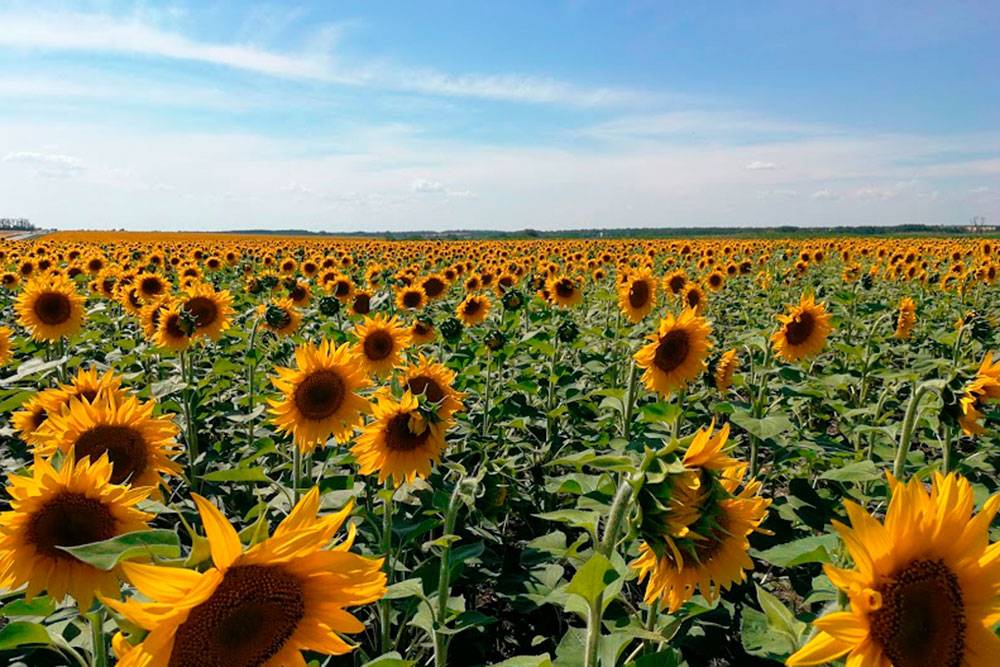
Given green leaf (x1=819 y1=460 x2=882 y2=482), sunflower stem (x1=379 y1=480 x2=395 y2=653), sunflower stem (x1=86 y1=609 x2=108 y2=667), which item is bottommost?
sunflower stem (x1=379 y1=480 x2=395 y2=653)

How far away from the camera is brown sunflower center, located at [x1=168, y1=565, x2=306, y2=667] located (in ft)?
4.12

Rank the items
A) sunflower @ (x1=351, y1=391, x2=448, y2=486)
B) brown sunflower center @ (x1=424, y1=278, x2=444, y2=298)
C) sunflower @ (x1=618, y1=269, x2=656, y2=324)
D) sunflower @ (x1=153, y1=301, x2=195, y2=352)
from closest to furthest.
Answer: sunflower @ (x1=351, y1=391, x2=448, y2=486) → sunflower @ (x1=153, y1=301, x2=195, y2=352) → sunflower @ (x1=618, y1=269, x2=656, y2=324) → brown sunflower center @ (x1=424, y1=278, x2=444, y2=298)

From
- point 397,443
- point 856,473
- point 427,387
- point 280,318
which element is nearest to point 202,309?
point 280,318

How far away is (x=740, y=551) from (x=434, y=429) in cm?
179

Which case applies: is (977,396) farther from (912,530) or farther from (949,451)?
(912,530)

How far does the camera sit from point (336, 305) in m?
7.41

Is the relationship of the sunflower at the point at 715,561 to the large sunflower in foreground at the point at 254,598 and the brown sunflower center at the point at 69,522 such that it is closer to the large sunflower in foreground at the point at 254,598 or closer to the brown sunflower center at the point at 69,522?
the large sunflower in foreground at the point at 254,598

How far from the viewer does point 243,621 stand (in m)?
1.30

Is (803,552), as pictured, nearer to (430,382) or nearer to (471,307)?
(430,382)

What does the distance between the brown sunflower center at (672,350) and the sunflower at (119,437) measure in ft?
10.0

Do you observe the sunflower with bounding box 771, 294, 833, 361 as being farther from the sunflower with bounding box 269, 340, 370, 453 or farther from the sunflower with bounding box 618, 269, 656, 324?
the sunflower with bounding box 269, 340, 370, 453

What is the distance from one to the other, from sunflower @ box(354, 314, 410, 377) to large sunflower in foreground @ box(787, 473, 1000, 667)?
159 inches

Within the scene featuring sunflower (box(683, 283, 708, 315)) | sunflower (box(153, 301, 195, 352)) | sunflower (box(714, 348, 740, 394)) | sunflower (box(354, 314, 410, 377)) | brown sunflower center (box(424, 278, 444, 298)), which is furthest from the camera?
brown sunflower center (box(424, 278, 444, 298))

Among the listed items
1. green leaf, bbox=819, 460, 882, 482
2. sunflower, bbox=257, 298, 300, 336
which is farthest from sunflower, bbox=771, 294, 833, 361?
sunflower, bbox=257, 298, 300, 336
